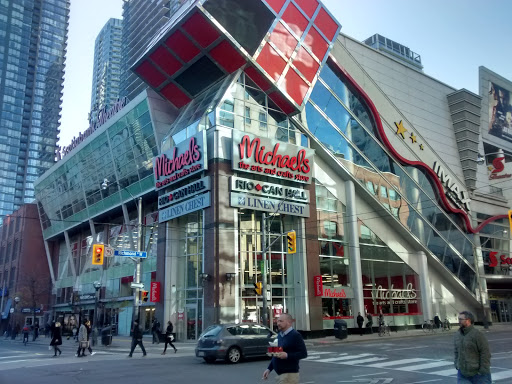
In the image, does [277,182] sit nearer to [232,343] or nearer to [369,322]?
[369,322]

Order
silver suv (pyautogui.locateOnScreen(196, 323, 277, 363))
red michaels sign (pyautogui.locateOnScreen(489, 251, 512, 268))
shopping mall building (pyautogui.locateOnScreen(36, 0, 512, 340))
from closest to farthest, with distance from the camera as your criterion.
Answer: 1. silver suv (pyautogui.locateOnScreen(196, 323, 277, 363))
2. shopping mall building (pyautogui.locateOnScreen(36, 0, 512, 340))
3. red michaels sign (pyautogui.locateOnScreen(489, 251, 512, 268))

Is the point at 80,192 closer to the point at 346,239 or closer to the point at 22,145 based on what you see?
the point at 346,239

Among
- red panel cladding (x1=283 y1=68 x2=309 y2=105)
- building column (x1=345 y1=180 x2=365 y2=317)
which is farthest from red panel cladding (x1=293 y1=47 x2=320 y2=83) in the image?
building column (x1=345 y1=180 x2=365 y2=317)

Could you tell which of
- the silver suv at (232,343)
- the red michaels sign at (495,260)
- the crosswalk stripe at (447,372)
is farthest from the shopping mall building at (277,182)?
the crosswalk stripe at (447,372)

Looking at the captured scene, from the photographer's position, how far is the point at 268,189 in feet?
111

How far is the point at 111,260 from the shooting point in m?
50.8

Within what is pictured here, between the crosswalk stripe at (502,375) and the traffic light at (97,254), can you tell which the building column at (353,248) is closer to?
the traffic light at (97,254)

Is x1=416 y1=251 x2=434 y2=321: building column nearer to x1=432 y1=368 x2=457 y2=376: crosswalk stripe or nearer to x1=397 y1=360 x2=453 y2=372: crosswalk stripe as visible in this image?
x1=397 y1=360 x2=453 y2=372: crosswalk stripe

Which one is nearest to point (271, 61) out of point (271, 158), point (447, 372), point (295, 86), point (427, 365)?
point (295, 86)

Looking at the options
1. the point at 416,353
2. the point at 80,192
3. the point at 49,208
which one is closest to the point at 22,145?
the point at 49,208

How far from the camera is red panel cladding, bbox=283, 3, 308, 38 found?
37719 millimetres

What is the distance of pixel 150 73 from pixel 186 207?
42.2 feet

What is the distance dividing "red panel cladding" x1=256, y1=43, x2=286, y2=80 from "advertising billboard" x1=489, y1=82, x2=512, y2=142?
1604 inches

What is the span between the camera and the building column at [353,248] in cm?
3769
